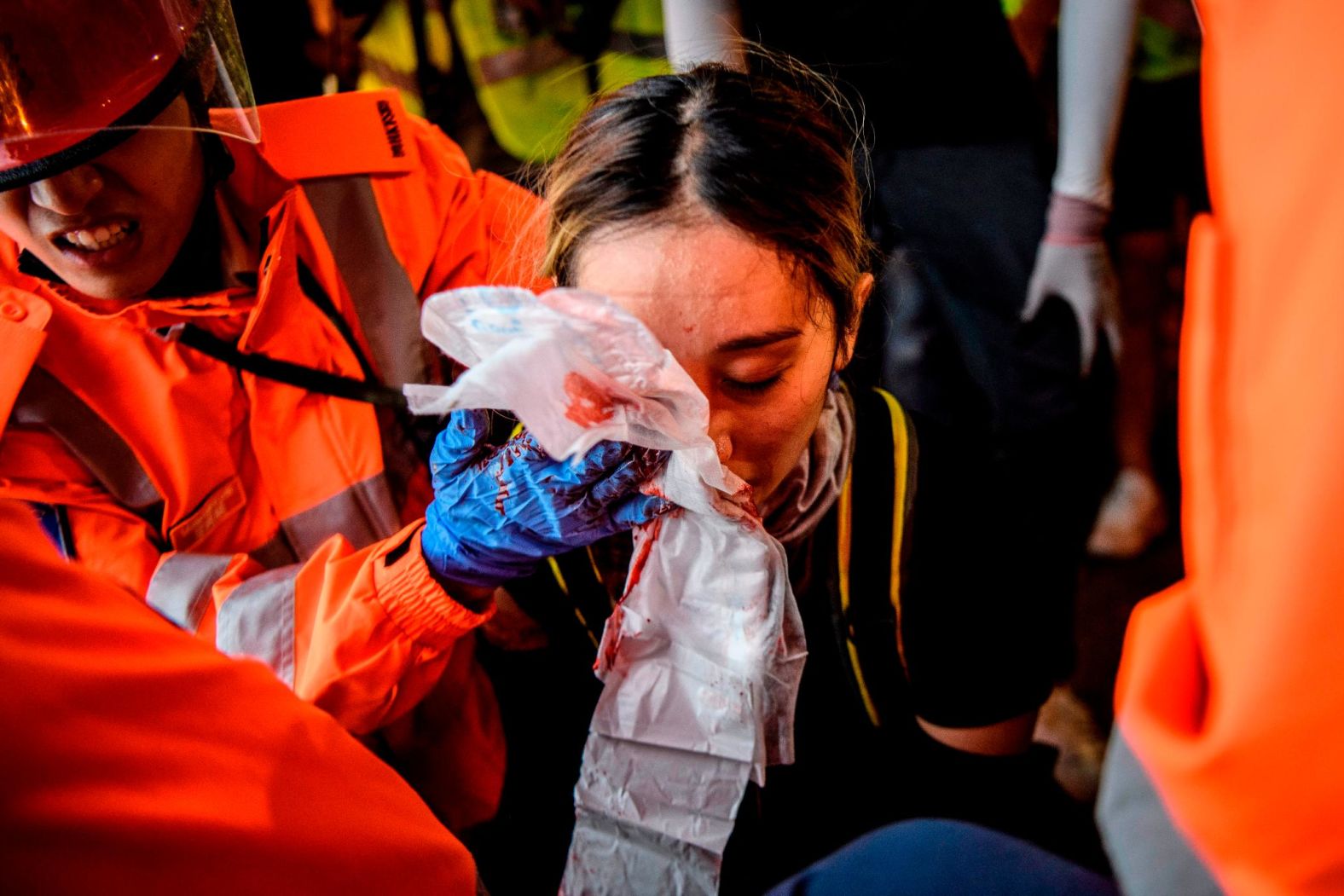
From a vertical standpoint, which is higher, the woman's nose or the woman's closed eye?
the woman's nose

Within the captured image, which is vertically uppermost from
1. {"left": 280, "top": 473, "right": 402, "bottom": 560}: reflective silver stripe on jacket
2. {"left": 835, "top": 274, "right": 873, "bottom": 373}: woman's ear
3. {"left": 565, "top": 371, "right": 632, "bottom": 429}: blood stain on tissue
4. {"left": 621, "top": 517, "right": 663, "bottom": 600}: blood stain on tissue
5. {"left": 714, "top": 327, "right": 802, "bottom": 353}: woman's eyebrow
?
{"left": 565, "top": 371, "right": 632, "bottom": 429}: blood stain on tissue

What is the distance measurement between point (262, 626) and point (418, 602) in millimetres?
184

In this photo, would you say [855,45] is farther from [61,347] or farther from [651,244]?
[61,347]

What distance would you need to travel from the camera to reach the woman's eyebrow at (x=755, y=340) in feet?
2.49

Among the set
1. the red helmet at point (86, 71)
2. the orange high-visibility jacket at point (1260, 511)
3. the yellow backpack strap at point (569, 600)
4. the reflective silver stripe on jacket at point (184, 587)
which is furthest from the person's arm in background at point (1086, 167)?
the reflective silver stripe on jacket at point (184, 587)

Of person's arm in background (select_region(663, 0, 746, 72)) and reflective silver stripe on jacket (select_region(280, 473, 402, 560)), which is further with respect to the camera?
person's arm in background (select_region(663, 0, 746, 72))

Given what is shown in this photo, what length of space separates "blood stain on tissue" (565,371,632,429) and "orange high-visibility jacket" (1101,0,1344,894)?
392 millimetres

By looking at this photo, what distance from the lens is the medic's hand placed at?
59.4 inches

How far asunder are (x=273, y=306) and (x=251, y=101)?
0.85 ft

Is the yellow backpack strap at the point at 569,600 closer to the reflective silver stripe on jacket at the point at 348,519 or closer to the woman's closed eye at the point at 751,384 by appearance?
the reflective silver stripe on jacket at the point at 348,519

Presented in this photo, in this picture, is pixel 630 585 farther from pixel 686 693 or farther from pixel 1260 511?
pixel 1260 511

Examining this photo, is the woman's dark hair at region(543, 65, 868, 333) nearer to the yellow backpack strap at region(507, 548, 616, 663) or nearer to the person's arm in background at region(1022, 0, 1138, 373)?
the yellow backpack strap at region(507, 548, 616, 663)

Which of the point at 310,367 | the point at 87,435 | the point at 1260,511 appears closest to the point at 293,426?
the point at 310,367

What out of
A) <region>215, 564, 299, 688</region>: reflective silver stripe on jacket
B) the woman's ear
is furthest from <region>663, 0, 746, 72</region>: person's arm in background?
<region>215, 564, 299, 688</region>: reflective silver stripe on jacket
